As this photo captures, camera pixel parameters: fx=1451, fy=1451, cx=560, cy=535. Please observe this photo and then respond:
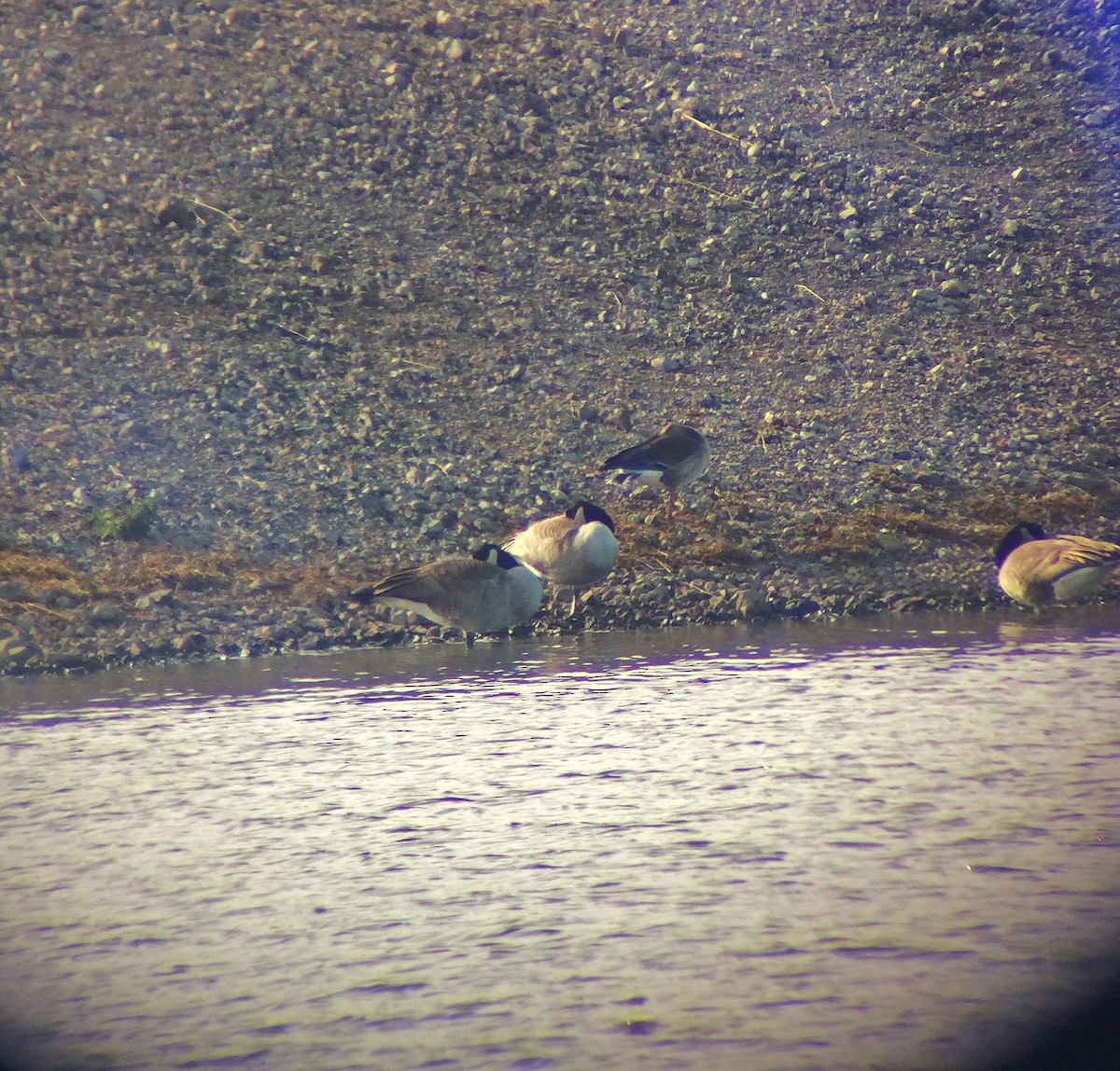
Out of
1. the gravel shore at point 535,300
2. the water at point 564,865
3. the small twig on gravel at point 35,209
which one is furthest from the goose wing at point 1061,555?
the small twig on gravel at point 35,209

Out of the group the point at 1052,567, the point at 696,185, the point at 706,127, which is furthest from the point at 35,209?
the point at 1052,567

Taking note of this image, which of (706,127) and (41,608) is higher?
(706,127)

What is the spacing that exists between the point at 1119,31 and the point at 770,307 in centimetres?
1431

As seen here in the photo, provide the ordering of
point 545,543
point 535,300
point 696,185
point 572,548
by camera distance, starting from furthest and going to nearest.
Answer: point 696,185
point 535,300
point 545,543
point 572,548

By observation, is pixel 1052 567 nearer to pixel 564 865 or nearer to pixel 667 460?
pixel 667 460

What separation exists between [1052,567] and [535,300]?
1115 cm

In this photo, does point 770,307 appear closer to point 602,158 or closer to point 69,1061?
point 602,158

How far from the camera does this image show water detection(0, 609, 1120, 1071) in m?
5.44

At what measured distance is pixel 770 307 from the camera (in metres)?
22.9

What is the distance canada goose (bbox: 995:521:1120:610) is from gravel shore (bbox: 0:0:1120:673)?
36.0 inches

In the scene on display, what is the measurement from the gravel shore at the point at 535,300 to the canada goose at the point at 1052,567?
3.00 feet

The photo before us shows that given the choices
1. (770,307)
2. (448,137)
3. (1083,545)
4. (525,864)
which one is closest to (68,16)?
(448,137)

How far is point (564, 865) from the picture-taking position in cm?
728

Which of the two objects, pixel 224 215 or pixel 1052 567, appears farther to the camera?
pixel 224 215
